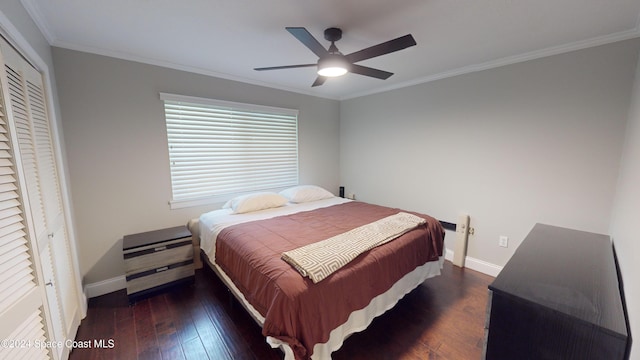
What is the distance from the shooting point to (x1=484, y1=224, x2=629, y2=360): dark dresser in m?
0.90

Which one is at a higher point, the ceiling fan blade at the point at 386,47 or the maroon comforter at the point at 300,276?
the ceiling fan blade at the point at 386,47

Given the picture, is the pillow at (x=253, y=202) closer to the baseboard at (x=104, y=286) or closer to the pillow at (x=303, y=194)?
the pillow at (x=303, y=194)

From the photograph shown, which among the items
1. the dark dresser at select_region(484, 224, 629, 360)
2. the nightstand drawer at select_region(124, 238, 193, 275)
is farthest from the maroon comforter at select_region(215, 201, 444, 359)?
the dark dresser at select_region(484, 224, 629, 360)

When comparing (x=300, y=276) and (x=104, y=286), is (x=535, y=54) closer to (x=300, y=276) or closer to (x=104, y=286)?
(x=300, y=276)

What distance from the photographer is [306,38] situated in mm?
1542

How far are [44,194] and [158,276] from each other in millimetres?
1185

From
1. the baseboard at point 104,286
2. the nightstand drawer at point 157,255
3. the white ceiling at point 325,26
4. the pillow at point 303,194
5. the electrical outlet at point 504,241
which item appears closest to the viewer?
the white ceiling at point 325,26

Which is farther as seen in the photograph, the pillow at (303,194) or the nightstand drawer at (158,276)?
the pillow at (303,194)

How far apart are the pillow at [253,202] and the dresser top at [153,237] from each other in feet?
1.83

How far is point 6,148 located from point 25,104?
54 cm

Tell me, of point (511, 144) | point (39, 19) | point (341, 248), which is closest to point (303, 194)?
point (341, 248)

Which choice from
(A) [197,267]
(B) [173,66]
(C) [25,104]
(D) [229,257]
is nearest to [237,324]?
(D) [229,257]

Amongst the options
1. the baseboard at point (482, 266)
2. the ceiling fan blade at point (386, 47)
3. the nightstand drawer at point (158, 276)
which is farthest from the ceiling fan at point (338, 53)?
the baseboard at point (482, 266)

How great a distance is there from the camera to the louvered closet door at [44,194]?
1338mm
